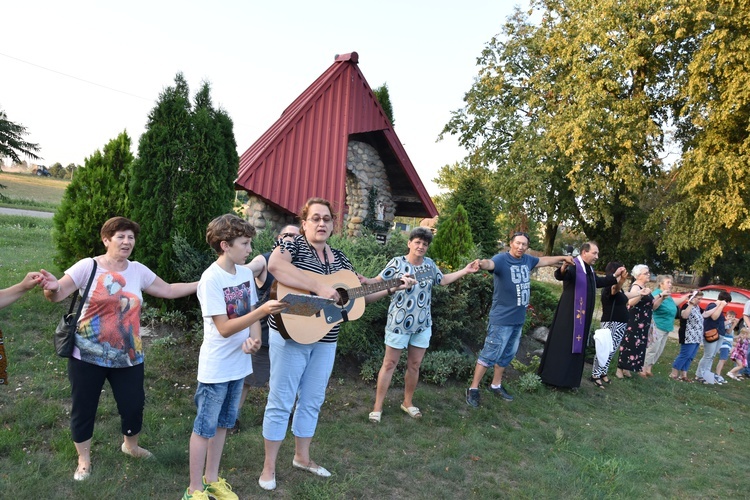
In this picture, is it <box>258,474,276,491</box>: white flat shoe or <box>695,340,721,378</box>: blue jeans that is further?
<box>695,340,721,378</box>: blue jeans

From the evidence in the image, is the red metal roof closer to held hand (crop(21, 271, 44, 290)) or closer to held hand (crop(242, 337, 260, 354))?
held hand (crop(21, 271, 44, 290))

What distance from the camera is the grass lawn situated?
3.28 m

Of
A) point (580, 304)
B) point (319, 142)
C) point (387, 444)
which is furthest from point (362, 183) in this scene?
point (387, 444)

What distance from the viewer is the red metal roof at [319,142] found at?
9.66 metres

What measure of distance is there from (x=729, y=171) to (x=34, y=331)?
1807 cm

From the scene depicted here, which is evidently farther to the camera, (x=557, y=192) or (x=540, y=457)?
(x=557, y=192)

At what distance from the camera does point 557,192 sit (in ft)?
70.3

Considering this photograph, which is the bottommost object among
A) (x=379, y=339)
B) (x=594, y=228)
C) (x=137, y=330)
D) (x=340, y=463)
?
(x=340, y=463)

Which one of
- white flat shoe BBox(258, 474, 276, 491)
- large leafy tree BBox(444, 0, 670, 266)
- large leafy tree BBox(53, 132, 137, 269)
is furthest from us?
large leafy tree BBox(444, 0, 670, 266)

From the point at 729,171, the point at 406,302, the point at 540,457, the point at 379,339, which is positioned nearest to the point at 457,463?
the point at 540,457

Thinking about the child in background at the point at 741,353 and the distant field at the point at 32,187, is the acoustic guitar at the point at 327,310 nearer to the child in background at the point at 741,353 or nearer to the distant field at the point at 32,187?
the child in background at the point at 741,353

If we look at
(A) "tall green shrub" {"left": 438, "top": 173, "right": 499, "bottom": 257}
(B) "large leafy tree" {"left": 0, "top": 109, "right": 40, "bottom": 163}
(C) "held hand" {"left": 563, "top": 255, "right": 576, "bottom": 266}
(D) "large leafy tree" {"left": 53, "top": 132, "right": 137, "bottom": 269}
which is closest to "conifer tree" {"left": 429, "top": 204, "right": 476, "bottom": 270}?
(C) "held hand" {"left": 563, "top": 255, "right": 576, "bottom": 266}

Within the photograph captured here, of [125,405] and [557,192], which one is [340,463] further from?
[557,192]

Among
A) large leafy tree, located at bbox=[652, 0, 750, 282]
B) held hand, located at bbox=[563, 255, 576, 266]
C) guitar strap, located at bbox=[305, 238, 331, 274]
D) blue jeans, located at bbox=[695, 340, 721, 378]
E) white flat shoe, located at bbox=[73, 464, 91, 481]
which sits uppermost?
large leafy tree, located at bbox=[652, 0, 750, 282]
